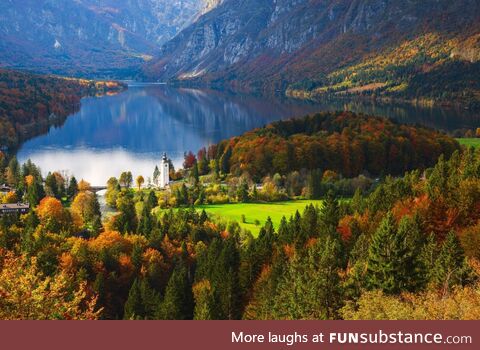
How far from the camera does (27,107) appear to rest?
484ft

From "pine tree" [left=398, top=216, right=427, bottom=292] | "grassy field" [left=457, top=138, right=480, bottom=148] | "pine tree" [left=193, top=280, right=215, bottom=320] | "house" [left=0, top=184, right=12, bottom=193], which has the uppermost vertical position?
"pine tree" [left=398, top=216, right=427, bottom=292]

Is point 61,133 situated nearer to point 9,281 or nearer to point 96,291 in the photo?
point 96,291

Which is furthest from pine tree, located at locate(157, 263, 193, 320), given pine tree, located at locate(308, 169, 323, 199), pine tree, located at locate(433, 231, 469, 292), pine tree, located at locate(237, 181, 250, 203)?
pine tree, located at locate(308, 169, 323, 199)

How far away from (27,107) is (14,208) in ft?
320

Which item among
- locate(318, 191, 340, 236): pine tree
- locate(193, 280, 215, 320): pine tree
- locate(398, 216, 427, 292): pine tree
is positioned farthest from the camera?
locate(318, 191, 340, 236): pine tree

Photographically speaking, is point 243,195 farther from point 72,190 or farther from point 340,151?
point 340,151

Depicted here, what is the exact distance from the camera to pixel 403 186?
47344 mm

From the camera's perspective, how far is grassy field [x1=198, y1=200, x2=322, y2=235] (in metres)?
56.1

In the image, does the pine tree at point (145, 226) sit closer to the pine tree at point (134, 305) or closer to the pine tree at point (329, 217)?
the pine tree at point (329, 217)

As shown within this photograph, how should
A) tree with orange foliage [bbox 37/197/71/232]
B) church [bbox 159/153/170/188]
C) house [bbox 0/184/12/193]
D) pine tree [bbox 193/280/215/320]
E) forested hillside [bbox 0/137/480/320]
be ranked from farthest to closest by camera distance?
church [bbox 159/153/170/188], house [bbox 0/184/12/193], tree with orange foliage [bbox 37/197/71/232], pine tree [bbox 193/280/215/320], forested hillside [bbox 0/137/480/320]

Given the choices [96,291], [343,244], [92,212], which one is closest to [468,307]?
[343,244]

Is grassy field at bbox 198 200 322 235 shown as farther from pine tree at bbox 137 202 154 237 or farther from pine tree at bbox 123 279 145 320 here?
pine tree at bbox 123 279 145 320

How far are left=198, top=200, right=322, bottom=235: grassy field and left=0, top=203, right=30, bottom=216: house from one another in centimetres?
1778

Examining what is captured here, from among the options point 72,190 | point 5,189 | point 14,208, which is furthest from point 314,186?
point 5,189
